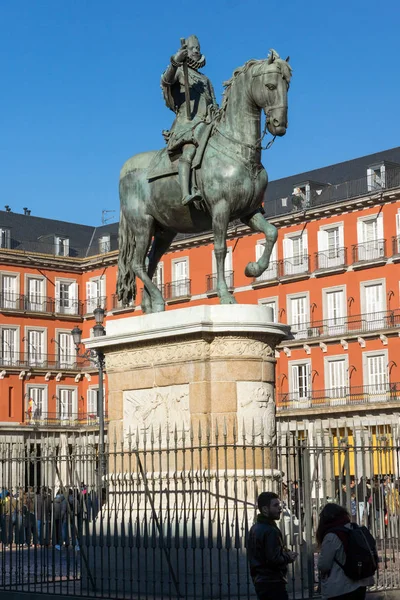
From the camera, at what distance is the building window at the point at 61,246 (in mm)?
74562

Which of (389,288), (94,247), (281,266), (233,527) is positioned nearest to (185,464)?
(233,527)

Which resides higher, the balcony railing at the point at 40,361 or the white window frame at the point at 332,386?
the balcony railing at the point at 40,361

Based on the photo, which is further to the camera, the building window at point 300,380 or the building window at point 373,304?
the building window at point 300,380

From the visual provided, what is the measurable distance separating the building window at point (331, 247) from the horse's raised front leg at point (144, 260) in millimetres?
42941

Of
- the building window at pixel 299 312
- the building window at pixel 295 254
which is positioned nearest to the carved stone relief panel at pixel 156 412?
the building window at pixel 299 312

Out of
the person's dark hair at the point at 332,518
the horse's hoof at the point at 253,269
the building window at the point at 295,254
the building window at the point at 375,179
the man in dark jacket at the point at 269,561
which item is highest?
the building window at the point at 375,179

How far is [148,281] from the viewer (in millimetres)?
14500

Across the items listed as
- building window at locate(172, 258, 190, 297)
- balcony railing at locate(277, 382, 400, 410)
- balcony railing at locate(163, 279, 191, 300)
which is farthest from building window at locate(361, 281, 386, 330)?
building window at locate(172, 258, 190, 297)

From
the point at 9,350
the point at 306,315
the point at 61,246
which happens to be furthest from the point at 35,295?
the point at 306,315

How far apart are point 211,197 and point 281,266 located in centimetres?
4668

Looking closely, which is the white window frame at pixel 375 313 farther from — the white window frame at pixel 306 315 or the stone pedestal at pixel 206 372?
the stone pedestal at pixel 206 372

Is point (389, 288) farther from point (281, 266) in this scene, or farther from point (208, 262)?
point (208, 262)

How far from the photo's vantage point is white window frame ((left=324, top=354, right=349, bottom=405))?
56125 millimetres

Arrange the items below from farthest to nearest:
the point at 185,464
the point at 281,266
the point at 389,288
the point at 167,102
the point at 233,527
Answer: the point at 281,266 → the point at 389,288 → the point at 167,102 → the point at 185,464 → the point at 233,527
